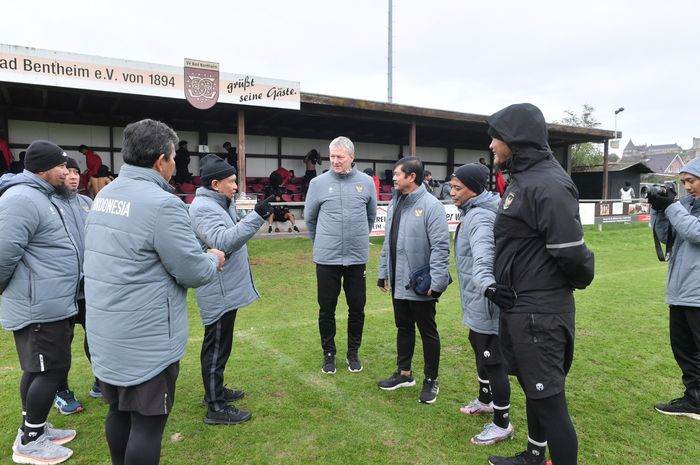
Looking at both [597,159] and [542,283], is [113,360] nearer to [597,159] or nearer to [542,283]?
[542,283]

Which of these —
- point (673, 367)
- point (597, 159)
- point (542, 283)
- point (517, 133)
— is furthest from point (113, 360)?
point (597, 159)

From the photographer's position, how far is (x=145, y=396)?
6.63 ft

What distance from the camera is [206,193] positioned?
3.20 metres

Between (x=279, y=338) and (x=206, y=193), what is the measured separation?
2.34 m

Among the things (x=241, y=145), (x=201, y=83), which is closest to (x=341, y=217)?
(x=201, y=83)

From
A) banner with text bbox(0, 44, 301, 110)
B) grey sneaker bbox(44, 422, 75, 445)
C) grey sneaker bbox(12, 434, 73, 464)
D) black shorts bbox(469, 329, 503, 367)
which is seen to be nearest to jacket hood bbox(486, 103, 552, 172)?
black shorts bbox(469, 329, 503, 367)

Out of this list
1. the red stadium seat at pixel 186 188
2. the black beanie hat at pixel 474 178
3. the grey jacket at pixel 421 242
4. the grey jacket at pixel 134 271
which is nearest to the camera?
the grey jacket at pixel 134 271

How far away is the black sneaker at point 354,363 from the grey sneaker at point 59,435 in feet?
7.11

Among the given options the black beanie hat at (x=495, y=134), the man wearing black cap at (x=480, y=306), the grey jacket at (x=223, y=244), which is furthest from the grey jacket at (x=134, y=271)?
the man wearing black cap at (x=480, y=306)

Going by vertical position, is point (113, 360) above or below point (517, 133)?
below

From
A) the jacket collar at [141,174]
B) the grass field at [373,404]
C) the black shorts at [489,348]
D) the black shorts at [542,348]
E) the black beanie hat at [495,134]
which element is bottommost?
the grass field at [373,404]

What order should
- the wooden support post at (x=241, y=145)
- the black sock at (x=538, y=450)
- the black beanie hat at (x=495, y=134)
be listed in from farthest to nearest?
the wooden support post at (x=241, y=145) < the black sock at (x=538, y=450) < the black beanie hat at (x=495, y=134)

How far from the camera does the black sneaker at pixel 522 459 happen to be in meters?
2.51

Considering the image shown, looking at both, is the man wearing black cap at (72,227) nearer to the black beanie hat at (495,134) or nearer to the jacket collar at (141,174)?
the jacket collar at (141,174)
